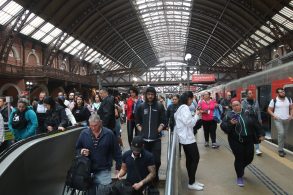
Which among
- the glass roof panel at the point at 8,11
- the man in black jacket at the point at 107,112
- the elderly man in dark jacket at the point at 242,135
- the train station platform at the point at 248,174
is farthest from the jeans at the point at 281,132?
the glass roof panel at the point at 8,11

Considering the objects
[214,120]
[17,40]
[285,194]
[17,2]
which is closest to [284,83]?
[214,120]

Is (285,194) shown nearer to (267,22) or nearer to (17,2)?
(17,2)

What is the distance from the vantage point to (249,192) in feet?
18.6

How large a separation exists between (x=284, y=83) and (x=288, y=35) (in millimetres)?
22480

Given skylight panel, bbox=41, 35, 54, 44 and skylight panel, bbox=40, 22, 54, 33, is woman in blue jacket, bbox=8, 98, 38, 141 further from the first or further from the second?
skylight panel, bbox=41, 35, 54, 44

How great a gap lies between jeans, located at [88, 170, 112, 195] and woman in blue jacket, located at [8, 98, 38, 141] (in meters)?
2.62

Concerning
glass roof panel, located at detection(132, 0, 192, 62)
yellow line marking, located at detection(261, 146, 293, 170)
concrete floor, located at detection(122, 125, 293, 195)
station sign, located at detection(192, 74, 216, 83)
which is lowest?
concrete floor, located at detection(122, 125, 293, 195)

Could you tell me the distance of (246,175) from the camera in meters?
6.67

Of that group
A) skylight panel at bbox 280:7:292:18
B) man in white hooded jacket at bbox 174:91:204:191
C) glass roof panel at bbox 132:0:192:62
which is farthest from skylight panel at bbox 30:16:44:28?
man in white hooded jacket at bbox 174:91:204:191

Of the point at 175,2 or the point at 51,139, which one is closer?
the point at 51,139

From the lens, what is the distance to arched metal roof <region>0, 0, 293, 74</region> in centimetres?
2831

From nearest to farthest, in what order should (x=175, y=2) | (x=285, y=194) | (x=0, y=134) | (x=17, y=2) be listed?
(x=285, y=194)
(x=0, y=134)
(x=17, y=2)
(x=175, y=2)

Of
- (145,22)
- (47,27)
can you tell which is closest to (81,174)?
(47,27)

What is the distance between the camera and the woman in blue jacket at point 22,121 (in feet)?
22.0
